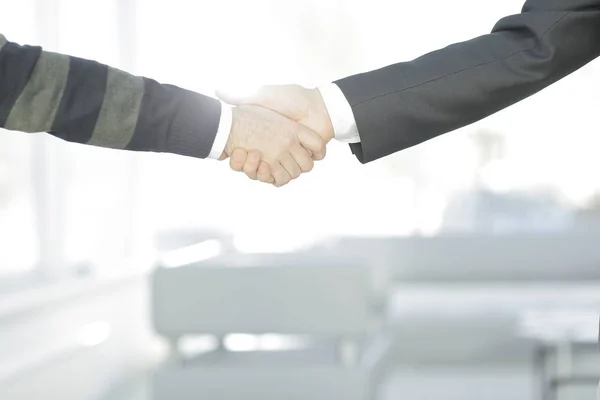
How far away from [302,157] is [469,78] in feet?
1.51

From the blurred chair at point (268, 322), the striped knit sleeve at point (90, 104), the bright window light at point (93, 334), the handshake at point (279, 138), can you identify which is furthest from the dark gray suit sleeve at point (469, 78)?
the bright window light at point (93, 334)

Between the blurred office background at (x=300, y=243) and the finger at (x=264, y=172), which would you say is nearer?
the finger at (x=264, y=172)

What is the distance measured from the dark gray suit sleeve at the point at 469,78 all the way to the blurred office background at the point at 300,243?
158cm

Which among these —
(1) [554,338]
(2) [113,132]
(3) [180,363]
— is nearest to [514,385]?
(1) [554,338]

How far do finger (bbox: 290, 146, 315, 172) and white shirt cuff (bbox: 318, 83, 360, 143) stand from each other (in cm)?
16

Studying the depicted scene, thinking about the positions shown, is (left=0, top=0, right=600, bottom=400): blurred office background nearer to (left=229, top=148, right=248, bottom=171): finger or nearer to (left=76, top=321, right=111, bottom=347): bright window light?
(left=76, top=321, right=111, bottom=347): bright window light

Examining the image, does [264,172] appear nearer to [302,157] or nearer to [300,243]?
[302,157]

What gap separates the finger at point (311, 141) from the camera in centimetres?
225

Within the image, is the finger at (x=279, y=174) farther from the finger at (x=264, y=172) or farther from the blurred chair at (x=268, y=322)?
the blurred chair at (x=268, y=322)

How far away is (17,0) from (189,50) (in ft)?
6.82

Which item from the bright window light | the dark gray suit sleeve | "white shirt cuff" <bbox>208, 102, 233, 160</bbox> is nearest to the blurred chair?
the bright window light

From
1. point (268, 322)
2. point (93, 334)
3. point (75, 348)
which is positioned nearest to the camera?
point (268, 322)

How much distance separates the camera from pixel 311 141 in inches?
88.4

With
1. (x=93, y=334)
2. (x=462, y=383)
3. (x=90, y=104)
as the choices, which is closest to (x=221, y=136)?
(x=90, y=104)
